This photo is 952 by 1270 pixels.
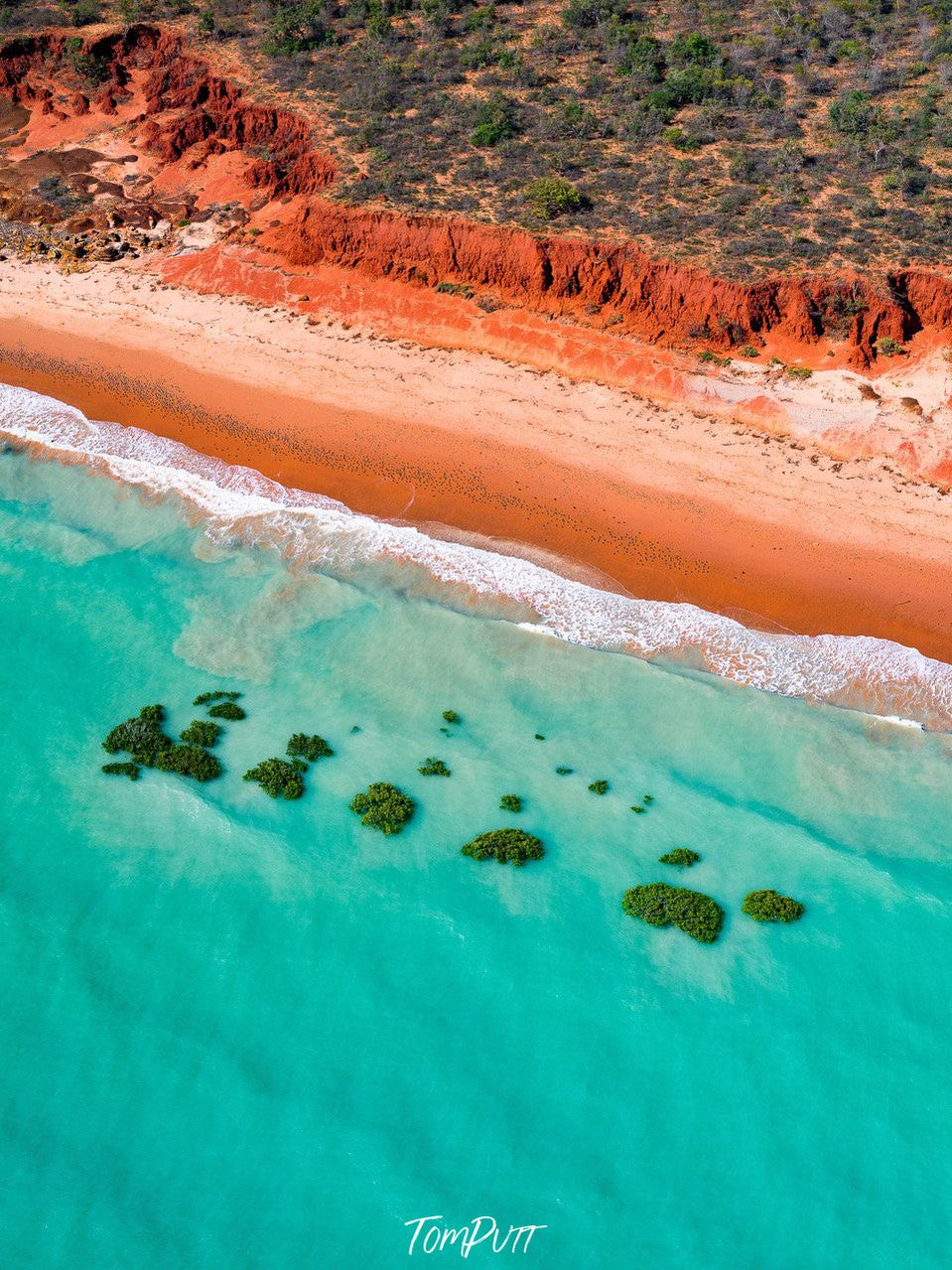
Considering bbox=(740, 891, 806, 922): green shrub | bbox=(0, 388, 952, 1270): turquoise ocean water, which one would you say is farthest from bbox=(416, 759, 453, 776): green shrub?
bbox=(740, 891, 806, 922): green shrub

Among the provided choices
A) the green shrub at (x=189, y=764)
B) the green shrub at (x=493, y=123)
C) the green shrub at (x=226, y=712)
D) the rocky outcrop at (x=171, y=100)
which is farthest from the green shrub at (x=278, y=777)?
the green shrub at (x=493, y=123)

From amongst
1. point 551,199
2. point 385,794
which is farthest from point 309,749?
point 551,199

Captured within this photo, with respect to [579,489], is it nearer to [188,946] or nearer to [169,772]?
[169,772]

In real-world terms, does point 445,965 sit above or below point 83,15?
below

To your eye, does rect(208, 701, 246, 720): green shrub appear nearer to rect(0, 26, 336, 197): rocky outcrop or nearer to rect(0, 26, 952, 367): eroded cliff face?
rect(0, 26, 952, 367): eroded cliff face

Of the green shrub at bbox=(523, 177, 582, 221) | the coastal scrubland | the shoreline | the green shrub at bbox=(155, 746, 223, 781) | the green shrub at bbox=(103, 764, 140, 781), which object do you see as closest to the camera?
the green shrub at bbox=(103, 764, 140, 781)

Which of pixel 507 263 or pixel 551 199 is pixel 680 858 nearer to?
pixel 507 263
